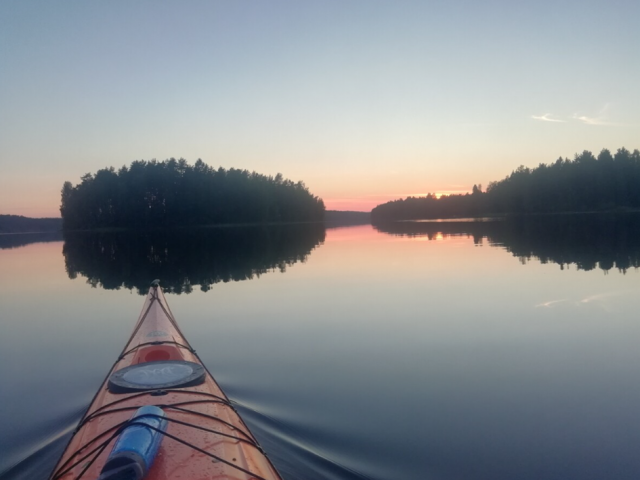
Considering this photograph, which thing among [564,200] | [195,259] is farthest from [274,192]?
[195,259]

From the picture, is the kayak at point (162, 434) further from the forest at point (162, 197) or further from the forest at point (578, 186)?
the forest at point (578, 186)

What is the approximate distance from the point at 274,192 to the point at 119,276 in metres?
73.9

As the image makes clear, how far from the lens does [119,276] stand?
20.1 m

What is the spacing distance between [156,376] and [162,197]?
75101 mm

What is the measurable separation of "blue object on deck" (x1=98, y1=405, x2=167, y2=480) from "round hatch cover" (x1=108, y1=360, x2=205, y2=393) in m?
1.22

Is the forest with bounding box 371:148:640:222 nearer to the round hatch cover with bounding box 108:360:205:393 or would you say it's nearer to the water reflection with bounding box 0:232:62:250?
the water reflection with bounding box 0:232:62:250

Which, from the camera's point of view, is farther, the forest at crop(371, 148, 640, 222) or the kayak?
the forest at crop(371, 148, 640, 222)

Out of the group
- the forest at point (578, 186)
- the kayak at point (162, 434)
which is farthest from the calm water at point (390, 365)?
the forest at point (578, 186)

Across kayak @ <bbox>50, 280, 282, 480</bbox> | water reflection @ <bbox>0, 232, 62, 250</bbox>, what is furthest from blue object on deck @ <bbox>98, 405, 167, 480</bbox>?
water reflection @ <bbox>0, 232, 62, 250</bbox>

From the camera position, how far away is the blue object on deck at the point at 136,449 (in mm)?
2863

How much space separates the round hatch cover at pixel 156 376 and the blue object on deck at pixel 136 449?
4.01 feet

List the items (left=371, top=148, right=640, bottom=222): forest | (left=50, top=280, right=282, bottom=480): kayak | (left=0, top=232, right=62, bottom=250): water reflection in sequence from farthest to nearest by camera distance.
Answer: (left=371, top=148, right=640, bottom=222): forest < (left=0, top=232, right=62, bottom=250): water reflection < (left=50, top=280, right=282, bottom=480): kayak

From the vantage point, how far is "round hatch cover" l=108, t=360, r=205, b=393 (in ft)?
15.2

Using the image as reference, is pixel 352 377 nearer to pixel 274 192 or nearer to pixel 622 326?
pixel 622 326
